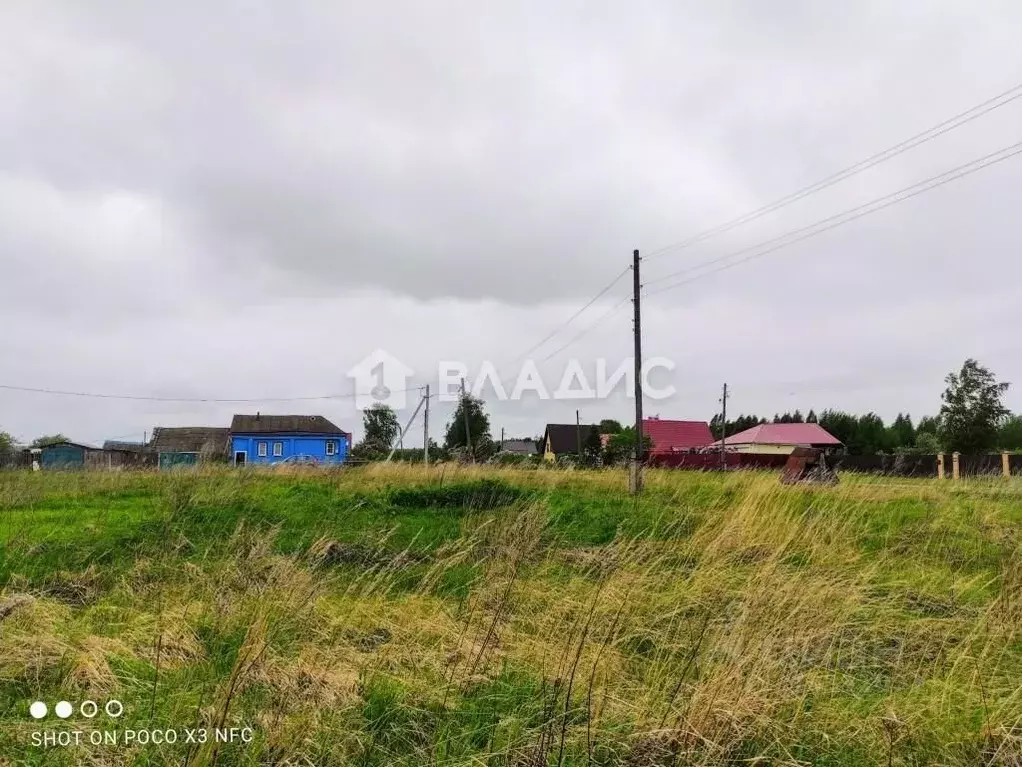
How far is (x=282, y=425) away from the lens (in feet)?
162

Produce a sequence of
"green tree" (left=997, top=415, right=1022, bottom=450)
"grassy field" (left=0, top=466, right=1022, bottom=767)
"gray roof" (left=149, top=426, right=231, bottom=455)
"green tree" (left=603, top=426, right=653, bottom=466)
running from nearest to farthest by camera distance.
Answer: "grassy field" (left=0, top=466, right=1022, bottom=767)
"green tree" (left=603, top=426, right=653, bottom=466)
"gray roof" (left=149, top=426, right=231, bottom=455)
"green tree" (left=997, top=415, right=1022, bottom=450)

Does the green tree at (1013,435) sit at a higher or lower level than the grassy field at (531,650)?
higher

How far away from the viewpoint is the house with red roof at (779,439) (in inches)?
1917

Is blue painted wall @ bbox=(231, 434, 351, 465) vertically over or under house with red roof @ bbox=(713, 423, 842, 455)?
under

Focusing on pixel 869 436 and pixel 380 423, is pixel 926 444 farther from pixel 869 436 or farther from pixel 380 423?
pixel 380 423

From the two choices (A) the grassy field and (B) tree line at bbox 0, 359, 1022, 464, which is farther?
(B) tree line at bbox 0, 359, 1022, 464

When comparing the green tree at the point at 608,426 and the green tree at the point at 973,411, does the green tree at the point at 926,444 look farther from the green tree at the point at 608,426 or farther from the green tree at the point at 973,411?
A: the green tree at the point at 608,426

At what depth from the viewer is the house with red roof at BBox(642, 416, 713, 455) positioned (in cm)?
5059

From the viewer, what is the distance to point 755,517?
6758 mm

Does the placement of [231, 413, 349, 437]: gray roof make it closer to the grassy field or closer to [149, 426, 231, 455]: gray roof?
[149, 426, 231, 455]: gray roof

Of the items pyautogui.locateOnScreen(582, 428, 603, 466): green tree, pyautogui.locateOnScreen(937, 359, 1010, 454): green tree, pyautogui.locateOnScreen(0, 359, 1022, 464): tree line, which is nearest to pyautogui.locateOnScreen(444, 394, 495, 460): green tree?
pyautogui.locateOnScreen(0, 359, 1022, 464): tree line

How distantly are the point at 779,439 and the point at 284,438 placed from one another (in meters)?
38.8

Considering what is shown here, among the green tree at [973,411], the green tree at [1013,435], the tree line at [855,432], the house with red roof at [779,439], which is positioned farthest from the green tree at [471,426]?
the green tree at [1013,435]

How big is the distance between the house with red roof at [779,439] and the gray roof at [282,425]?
3089 centimetres
